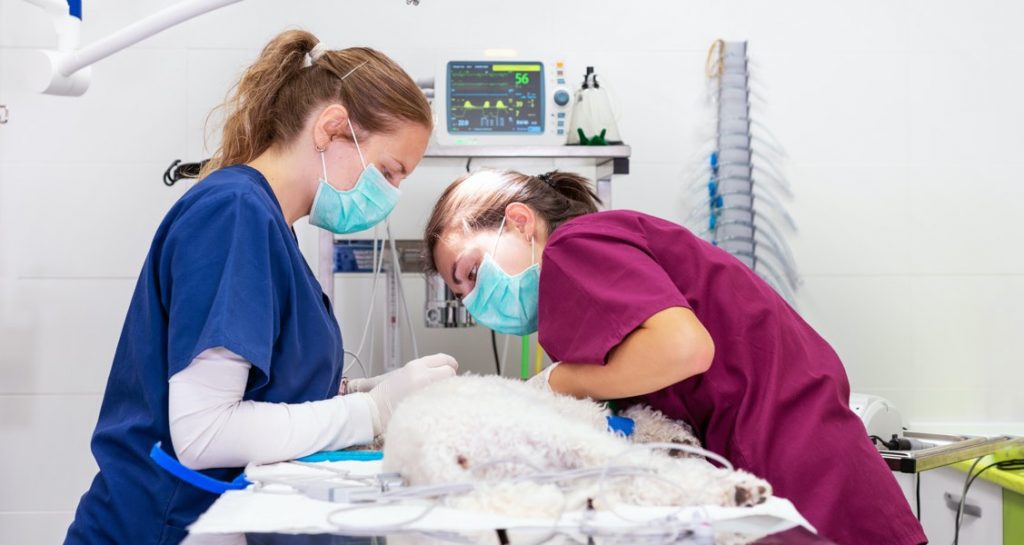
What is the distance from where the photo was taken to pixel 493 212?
148 cm

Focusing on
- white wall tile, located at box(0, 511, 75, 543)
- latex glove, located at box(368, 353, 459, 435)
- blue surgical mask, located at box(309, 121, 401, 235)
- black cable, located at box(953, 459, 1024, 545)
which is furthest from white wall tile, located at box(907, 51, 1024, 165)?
white wall tile, located at box(0, 511, 75, 543)

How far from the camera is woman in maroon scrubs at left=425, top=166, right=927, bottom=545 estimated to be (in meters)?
1.03

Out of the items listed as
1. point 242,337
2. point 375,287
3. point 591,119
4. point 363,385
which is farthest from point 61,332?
point 242,337

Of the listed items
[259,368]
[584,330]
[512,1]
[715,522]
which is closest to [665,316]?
[584,330]

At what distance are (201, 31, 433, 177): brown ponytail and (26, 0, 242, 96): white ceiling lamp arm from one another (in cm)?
26

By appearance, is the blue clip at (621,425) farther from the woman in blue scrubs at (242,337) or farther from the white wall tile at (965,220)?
the white wall tile at (965,220)

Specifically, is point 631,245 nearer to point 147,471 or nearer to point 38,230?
point 147,471

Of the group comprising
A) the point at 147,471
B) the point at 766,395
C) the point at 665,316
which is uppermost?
the point at 665,316

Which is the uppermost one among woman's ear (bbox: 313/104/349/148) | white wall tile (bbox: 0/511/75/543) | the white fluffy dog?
woman's ear (bbox: 313/104/349/148)

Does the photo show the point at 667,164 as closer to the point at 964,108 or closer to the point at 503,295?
the point at 964,108

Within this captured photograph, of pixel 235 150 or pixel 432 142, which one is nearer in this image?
pixel 235 150

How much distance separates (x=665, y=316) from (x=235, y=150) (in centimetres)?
76

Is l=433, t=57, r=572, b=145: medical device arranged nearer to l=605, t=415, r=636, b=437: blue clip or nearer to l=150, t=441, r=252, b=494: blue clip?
l=605, t=415, r=636, b=437: blue clip

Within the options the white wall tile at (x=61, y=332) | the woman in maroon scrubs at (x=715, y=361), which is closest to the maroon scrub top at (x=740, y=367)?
the woman in maroon scrubs at (x=715, y=361)
